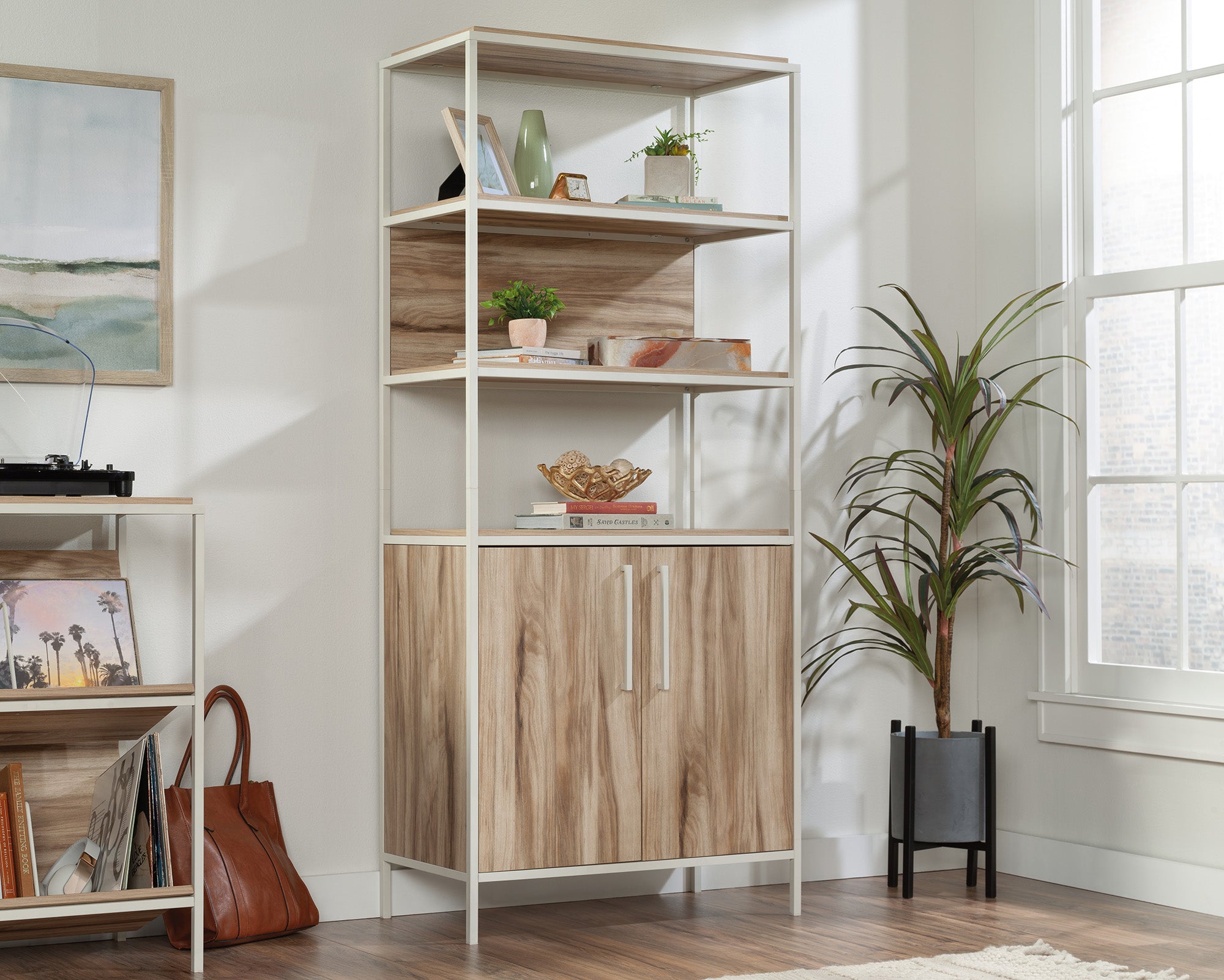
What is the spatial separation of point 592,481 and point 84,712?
1.27 m

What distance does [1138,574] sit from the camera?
150 inches

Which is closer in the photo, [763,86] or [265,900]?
[265,900]

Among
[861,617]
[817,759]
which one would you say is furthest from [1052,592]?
[817,759]

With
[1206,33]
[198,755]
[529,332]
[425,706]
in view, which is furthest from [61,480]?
[1206,33]

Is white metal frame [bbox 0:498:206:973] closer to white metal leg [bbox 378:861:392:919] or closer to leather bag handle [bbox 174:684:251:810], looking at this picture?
leather bag handle [bbox 174:684:251:810]

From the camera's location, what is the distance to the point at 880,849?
407cm

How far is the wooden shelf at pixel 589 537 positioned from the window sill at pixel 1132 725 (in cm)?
99

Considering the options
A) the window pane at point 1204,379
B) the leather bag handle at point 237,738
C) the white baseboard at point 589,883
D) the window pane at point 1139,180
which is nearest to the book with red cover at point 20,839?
the leather bag handle at point 237,738

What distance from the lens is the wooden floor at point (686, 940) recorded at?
3037mm

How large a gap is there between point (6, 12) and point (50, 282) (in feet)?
2.03

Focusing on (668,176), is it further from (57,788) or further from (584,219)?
(57,788)

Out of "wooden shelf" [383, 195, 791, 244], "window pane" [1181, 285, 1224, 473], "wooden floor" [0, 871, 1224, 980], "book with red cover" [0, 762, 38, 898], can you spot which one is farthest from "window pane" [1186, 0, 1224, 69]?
"book with red cover" [0, 762, 38, 898]

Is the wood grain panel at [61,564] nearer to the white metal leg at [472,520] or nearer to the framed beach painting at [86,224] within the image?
the framed beach painting at [86,224]

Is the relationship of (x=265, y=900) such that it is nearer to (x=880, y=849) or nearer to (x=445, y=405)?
(x=445, y=405)
